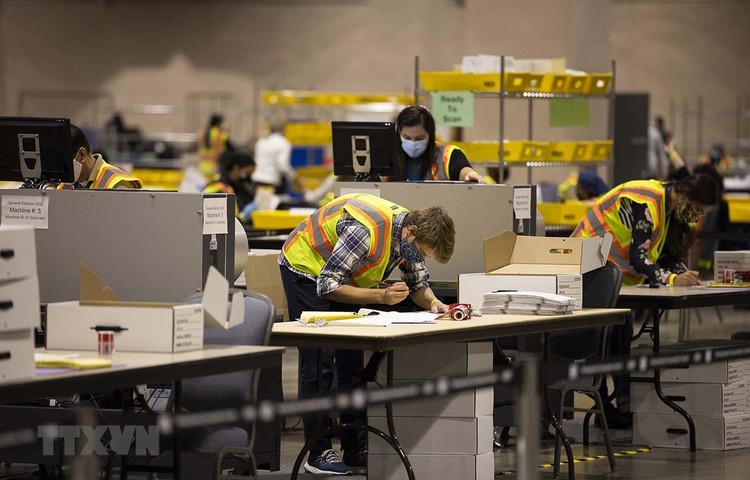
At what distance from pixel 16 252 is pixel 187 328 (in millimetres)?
654

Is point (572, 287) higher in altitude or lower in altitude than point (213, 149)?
lower

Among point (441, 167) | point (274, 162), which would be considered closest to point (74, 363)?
point (441, 167)

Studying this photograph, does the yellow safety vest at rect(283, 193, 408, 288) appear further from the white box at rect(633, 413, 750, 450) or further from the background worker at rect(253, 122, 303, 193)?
the background worker at rect(253, 122, 303, 193)

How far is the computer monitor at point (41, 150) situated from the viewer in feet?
18.2

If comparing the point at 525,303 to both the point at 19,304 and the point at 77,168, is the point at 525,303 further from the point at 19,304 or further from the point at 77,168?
the point at 19,304

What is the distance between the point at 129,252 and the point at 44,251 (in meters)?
0.35

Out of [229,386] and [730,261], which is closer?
[229,386]

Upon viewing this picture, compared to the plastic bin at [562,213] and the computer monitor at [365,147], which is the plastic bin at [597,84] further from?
the computer monitor at [365,147]

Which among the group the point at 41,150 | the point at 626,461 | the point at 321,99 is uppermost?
the point at 321,99

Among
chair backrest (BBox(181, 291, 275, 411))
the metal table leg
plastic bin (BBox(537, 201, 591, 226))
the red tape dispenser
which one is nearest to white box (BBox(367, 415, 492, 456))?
the red tape dispenser

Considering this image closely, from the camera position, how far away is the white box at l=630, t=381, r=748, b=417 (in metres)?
6.68

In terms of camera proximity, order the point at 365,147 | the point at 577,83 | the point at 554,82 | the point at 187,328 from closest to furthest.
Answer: the point at 187,328, the point at 365,147, the point at 554,82, the point at 577,83

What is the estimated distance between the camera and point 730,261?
A: 745 centimetres

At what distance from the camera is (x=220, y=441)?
14.3ft
